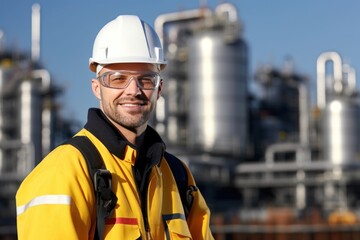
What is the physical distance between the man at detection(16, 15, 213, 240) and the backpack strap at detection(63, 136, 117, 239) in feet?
0.05

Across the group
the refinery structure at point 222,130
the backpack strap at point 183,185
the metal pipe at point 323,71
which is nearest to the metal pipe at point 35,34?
the refinery structure at point 222,130

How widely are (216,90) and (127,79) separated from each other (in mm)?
34880

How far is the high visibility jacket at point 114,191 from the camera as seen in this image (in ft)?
5.63

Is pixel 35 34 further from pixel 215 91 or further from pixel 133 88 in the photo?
pixel 133 88

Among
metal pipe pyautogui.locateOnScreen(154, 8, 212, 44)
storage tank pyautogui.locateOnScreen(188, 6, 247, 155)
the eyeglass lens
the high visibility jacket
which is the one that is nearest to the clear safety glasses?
the eyeglass lens

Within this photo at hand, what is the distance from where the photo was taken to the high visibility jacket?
172 cm

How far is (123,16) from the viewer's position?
212 centimetres

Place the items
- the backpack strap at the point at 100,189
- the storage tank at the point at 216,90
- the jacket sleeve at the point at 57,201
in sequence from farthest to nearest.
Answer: the storage tank at the point at 216,90, the backpack strap at the point at 100,189, the jacket sleeve at the point at 57,201

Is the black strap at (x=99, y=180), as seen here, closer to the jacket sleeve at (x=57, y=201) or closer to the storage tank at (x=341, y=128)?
the jacket sleeve at (x=57, y=201)

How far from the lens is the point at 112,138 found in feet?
6.49

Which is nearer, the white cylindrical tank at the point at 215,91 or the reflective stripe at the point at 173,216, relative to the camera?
the reflective stripe at the point at 173,216

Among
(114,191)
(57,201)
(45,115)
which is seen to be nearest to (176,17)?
(45,115)

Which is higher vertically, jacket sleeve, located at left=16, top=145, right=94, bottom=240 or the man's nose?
the man's nose

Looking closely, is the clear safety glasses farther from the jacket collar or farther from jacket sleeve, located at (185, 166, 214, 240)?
jacket sleeve, located at (185, 166, 214, 240)
